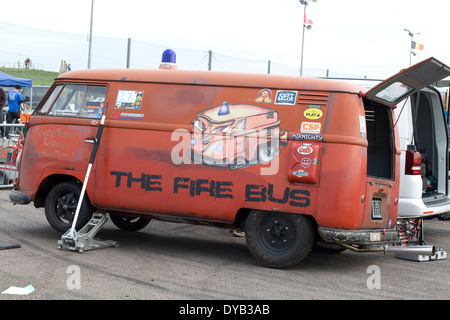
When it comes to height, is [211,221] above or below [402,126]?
below

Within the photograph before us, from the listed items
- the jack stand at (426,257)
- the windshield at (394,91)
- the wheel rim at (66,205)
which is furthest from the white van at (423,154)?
the wheel rim at (66,205)

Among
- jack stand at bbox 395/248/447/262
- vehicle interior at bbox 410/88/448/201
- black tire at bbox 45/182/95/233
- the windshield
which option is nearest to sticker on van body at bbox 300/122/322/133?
the windshield

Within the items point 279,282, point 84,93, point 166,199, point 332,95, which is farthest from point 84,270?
point 332,95

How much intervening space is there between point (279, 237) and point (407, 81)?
2.34 metres

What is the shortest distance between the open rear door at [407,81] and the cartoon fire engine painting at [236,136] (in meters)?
1.19

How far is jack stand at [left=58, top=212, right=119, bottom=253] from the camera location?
8.55 m

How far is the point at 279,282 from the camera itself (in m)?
7.38

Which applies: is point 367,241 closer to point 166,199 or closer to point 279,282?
point 279,282

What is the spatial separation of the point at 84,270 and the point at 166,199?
1475 mm

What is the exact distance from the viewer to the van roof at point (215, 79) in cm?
799

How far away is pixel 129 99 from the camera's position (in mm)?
8883

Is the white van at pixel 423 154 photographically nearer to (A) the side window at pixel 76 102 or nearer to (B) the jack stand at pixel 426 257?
(B) the jack stand at pixel 426 257
